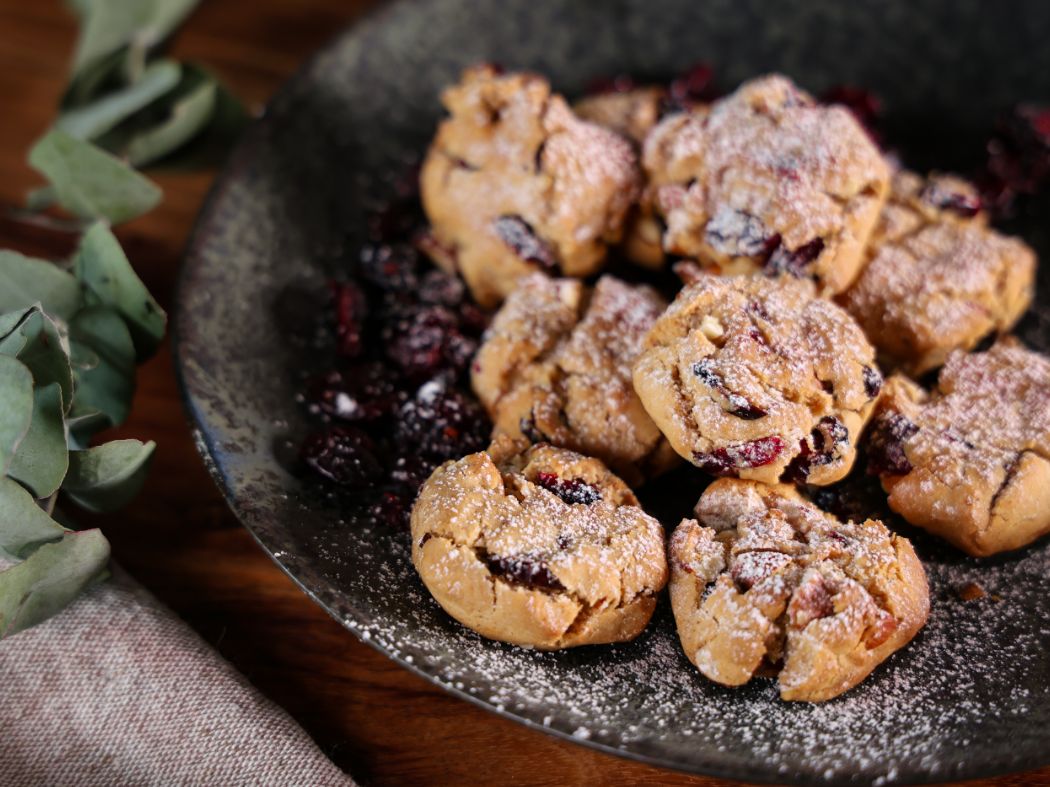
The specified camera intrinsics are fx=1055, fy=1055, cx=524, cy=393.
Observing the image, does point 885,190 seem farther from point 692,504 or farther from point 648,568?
point 648,568

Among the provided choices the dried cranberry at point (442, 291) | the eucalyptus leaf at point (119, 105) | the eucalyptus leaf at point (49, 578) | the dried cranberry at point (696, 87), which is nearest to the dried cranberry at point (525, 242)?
the dried cranberry at point (442, 291)

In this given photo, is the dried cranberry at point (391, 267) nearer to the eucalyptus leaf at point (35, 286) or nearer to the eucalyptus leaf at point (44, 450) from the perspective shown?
the eucalyptus leaf at point (35, 286)

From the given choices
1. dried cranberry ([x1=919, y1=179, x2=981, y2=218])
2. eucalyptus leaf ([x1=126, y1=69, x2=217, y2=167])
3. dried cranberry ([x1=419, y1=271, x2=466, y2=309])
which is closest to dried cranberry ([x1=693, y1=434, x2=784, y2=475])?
dried cranberry ([x1=419, y1=271, x2=466, y2=309])

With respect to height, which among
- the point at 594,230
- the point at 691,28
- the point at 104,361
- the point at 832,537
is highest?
the point at 691,28

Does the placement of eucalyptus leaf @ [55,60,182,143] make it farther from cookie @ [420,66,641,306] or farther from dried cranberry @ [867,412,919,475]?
dried cranberry @ [867,412,919,475]

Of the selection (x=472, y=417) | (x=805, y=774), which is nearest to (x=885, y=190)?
(x=472, y=417)

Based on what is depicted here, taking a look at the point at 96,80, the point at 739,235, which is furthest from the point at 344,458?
the point at 96,80

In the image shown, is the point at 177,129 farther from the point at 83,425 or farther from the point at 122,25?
the point at 83,425
